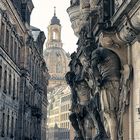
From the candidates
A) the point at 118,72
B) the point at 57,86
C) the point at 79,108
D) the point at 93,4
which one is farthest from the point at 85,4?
the point at 57,86

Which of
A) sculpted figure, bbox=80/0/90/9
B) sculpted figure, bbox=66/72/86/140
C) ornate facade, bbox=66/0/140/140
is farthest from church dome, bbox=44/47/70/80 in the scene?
ornate facade, bbox=66/0/140/140

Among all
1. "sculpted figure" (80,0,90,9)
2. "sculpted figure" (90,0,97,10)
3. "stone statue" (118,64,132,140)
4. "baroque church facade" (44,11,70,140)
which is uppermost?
"baroque church facade" (44,11,70,140)

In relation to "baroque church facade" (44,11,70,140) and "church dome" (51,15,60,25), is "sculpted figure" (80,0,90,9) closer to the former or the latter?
"baroque church facade" (44,11,70,140)

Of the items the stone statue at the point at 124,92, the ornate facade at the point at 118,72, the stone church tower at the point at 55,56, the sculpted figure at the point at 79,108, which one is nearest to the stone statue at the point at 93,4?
the sculpted figure at the point at 79,108

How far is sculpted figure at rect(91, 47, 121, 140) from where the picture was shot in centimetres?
1462

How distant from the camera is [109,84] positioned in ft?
48.2

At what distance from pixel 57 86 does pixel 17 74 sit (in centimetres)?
13588

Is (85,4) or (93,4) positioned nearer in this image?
(93,4)

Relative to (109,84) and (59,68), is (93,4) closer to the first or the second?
(109,84)

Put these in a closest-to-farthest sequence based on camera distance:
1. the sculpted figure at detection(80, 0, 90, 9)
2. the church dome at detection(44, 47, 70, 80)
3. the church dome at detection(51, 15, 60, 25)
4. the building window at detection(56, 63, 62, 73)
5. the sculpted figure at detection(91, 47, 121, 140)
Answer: the sculpted figure at detection(91, 47, 121, 140), the sculpted figure at detection(80, 0, 90, 9), the church dome at detection(44, 47, 70, 80), the building window at detection(56, 63, 62, 73), the church dome at detection(51, 15, 60, 25)

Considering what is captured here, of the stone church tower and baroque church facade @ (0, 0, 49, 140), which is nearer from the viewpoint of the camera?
baroque church facade @ (0, 0, 49, 140)

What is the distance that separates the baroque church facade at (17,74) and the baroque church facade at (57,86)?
87057 millimetres

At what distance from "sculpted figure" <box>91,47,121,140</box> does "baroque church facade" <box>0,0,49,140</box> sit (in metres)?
23.3

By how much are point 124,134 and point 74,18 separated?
38.9 ft
